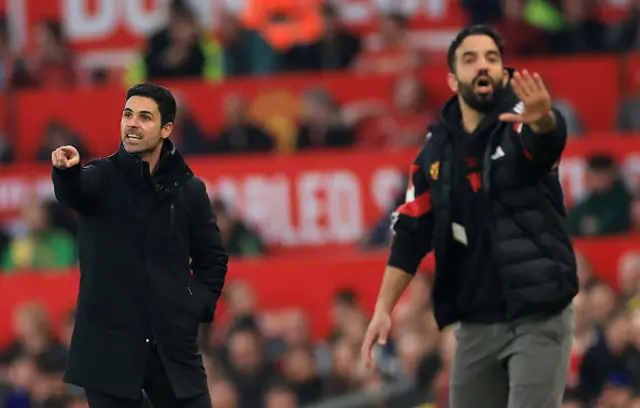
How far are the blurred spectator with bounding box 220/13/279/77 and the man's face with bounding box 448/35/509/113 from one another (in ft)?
30.6

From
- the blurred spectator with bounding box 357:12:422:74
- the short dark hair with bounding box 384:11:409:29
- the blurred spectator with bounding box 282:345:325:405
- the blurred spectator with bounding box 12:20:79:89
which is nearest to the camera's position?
the blurred spectator with bounding box 282:345:325:405

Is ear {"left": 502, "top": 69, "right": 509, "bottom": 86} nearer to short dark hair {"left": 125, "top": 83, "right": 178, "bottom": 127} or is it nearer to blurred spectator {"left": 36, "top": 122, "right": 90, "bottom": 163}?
short dark hair {"left": 125, "top": 83, "right": 178, "bottom": 127}

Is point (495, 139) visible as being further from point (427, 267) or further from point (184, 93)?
point (184, 93)

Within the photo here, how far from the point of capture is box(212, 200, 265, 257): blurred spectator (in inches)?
535

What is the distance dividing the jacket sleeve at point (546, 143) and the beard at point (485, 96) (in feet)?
1.43

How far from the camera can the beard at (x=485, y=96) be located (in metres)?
7.52

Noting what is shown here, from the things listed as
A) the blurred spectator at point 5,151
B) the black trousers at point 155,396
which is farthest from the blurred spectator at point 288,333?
the black trousers at point 155,396

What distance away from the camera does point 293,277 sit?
12844 millimetres

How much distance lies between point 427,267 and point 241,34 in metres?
5.05

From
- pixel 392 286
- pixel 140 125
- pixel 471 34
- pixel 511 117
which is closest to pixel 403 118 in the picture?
pixel 392 286

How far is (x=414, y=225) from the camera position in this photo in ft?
25.5

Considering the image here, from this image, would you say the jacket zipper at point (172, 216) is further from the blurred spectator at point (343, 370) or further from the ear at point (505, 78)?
the blurred spectator at point (343, 370)

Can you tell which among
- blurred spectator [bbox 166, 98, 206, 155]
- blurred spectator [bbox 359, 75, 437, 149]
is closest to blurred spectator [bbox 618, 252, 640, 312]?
blurred spectator [bbox 359, 75, 437, 149]

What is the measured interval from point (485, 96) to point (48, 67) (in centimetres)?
1037
